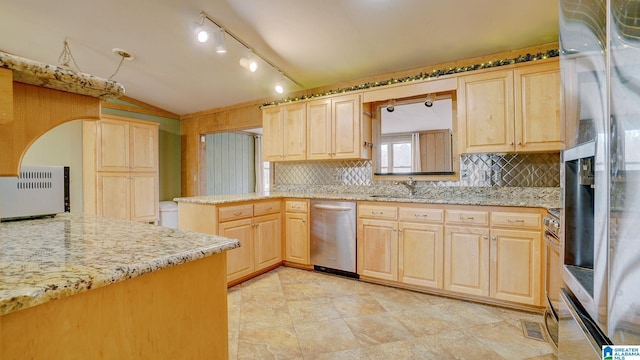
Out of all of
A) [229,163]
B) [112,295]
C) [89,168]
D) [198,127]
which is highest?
[198,127]

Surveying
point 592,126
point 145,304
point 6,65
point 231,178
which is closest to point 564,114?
point 592,126

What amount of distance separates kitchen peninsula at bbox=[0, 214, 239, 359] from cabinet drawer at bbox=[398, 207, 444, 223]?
2155 mm

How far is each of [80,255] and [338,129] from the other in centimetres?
295

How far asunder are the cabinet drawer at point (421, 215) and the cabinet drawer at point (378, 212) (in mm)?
61

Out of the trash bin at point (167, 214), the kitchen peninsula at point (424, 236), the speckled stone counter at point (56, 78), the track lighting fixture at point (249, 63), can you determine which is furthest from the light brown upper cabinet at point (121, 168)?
the speckled stone counter at point (56, 78)

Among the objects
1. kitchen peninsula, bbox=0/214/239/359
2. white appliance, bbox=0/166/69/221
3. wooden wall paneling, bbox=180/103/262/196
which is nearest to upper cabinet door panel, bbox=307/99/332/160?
wooden wall paneling, bbox=180/103/262/196

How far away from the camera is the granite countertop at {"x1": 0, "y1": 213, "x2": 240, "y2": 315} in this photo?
1.73 ft

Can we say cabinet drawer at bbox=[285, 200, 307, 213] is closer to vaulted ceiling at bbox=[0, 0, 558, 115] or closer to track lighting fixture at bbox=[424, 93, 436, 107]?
vaulted ceiling at bbox=[0, 0, 558, 115]

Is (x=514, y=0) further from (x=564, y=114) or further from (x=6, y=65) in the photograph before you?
(x=6, y=65)

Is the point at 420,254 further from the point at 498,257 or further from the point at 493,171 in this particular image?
the point at 493,171

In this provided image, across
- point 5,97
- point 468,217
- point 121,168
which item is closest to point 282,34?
point 468,217

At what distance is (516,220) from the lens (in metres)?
2.34

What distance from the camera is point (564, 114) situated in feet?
3.24

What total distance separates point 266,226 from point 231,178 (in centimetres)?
347
